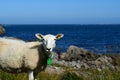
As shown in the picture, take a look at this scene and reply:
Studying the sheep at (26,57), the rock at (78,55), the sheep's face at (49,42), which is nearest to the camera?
the sheep's face at (49,42)

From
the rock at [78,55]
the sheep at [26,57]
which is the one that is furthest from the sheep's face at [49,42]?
the rock at [78,55]

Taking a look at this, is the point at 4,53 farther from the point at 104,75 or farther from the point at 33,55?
the point at 104,75

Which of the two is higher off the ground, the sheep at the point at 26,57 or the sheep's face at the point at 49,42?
the sheep's face at the point at 49,42

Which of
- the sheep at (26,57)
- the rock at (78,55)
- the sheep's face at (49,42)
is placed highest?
the sheep's face at (49,42)

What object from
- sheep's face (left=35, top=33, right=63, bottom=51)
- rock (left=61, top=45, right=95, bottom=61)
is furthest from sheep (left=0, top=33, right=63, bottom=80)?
rock (left=61, top=45, right=95, bottom=61)

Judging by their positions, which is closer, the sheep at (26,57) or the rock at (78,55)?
the sheep at (26,57)

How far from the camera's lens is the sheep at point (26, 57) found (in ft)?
33.7

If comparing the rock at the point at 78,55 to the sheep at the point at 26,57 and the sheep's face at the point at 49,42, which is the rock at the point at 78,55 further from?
the sheep's face at the point at 49,42

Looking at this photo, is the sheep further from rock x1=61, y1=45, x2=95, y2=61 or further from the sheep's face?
rock x1=61, y1=45, x2=95, y2=61

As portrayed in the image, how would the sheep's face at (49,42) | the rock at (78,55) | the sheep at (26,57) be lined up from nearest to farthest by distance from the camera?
the sheep's face at (49,42)
the sheep at (26,57)
the rock at (78,55)

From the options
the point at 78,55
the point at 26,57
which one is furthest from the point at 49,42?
the point at 78,55

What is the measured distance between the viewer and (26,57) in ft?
34.0

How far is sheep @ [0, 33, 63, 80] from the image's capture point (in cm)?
1028

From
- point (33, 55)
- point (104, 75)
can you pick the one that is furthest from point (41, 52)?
point (104, 75)
